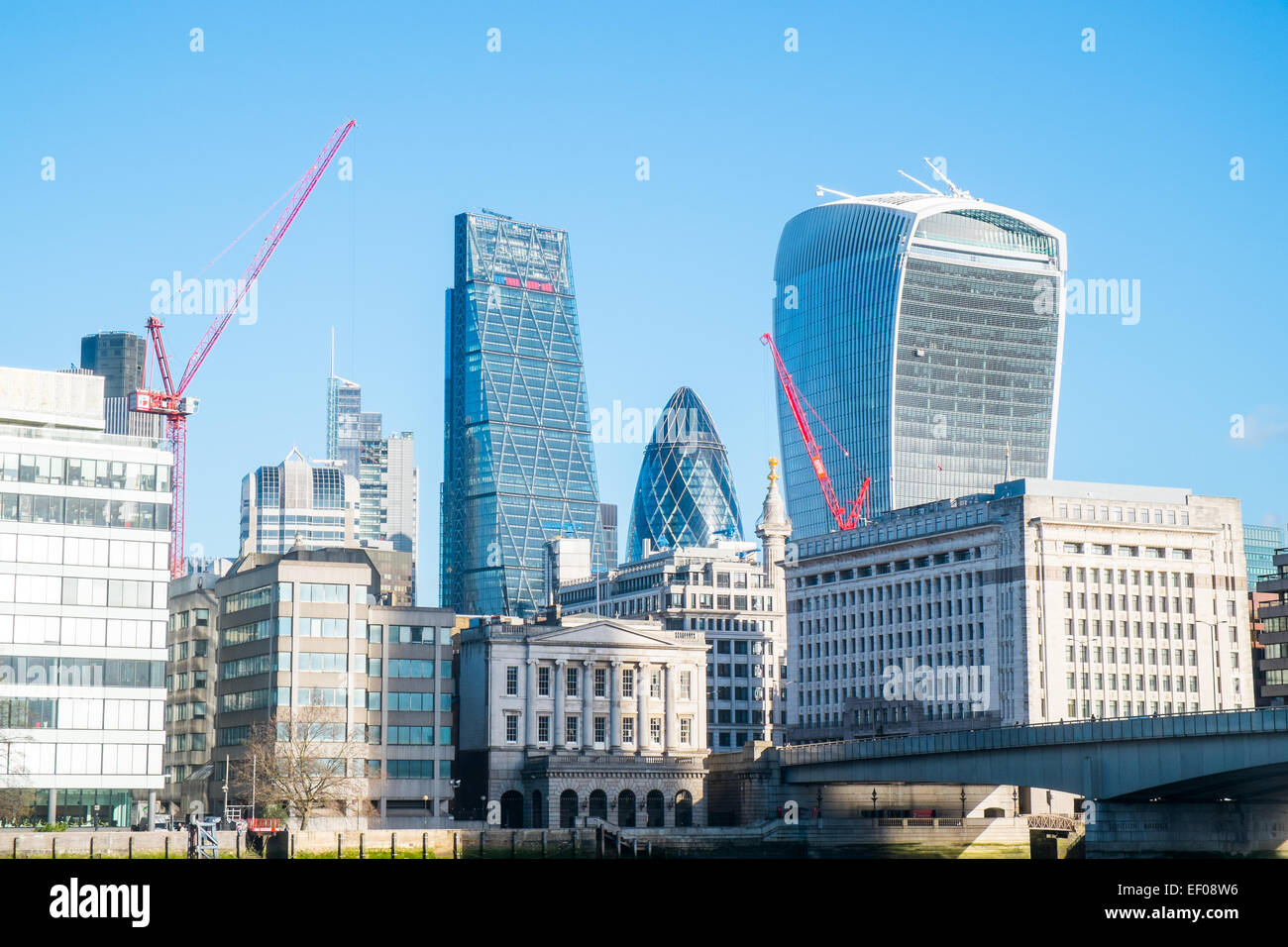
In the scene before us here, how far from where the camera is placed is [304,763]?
147000 millimetres

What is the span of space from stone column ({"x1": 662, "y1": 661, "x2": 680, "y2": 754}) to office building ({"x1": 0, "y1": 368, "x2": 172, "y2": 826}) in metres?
57.5

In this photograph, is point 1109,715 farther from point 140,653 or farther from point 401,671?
point 140,653

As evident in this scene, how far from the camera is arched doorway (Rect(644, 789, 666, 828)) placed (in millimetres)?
178125

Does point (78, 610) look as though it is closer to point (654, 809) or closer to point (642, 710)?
point (642, 710)

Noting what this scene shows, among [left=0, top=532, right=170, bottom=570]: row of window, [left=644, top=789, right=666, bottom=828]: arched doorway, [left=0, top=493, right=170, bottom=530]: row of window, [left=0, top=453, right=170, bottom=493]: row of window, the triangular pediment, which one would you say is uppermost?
[left=0, top=453, right=170, bottom=493]: row of window

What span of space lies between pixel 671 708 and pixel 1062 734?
2478 inches

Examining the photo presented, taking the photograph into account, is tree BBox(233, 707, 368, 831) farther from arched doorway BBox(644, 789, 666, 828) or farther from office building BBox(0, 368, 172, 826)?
arched doorway BBox(644, 789, 666, 828)

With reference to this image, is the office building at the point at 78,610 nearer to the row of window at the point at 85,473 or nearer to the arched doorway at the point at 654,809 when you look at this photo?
the row of window at the point at 85,473

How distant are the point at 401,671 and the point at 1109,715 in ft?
254

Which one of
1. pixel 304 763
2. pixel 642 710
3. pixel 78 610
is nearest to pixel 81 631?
pixel 78 610

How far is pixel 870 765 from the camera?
154 m

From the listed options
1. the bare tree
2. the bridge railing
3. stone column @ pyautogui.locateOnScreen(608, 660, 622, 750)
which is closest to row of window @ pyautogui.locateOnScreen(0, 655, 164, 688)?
the bare tree
